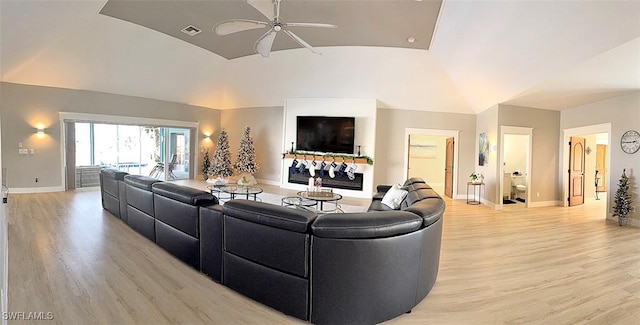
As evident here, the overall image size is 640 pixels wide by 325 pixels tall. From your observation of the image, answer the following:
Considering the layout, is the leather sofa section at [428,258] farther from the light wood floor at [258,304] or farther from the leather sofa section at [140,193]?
the leather sofa section at [140,193]

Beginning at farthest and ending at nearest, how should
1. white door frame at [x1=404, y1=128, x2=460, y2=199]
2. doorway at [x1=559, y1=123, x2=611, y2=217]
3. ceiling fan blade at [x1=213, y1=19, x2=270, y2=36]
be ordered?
white door frame at [x1=404, y1=128, x2=460, y2=199] → doorway at [x1=559, y1=123, x2=611, y2=217] → ceiling fan blade at [x1=213, y1=19, x2=270, y2=36]

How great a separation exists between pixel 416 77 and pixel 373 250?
615 centimetres

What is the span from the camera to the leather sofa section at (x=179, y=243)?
3.10 m

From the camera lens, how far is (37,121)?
284 inches

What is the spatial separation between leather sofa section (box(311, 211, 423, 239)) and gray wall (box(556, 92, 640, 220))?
642cm

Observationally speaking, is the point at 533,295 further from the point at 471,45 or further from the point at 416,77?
the point at 416,77

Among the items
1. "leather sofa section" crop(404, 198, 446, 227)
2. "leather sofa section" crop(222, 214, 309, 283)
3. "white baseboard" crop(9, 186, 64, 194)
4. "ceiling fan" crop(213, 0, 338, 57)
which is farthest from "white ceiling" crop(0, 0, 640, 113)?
"leather sofa section" crop(222, 214, 309, 283)

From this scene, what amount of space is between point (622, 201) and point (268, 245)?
702 centimetres

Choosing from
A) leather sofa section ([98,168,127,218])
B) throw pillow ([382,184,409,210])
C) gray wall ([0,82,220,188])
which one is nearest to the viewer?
throw pillow ([382,184,409,210])

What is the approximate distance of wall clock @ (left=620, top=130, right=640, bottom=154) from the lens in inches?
225

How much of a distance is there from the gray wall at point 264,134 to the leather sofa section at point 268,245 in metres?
6.90

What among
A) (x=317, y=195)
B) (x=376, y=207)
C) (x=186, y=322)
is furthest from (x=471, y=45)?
(x=186, y=322)

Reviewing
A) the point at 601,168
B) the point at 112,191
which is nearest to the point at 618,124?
the point at 601,168

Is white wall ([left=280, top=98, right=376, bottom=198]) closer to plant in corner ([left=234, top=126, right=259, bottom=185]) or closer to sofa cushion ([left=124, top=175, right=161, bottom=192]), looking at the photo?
plant in corner ([left=234, top=126, right=259, bottom=185])
